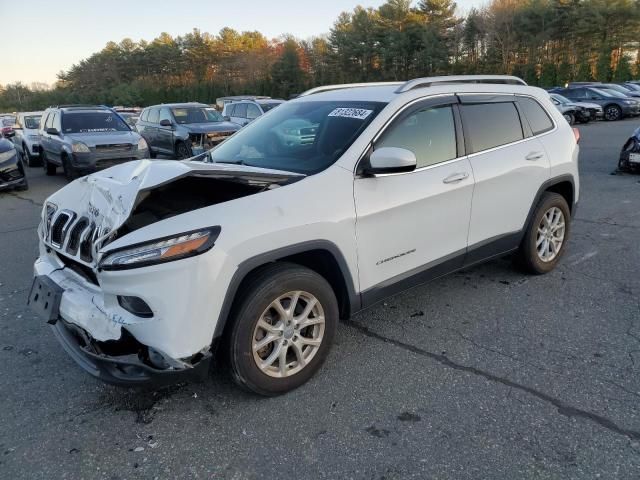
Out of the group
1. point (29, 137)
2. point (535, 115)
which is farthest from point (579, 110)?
point (29, 137)

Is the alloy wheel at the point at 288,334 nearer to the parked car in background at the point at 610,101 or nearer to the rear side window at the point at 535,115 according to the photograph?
the rear side window at the point at 535,115

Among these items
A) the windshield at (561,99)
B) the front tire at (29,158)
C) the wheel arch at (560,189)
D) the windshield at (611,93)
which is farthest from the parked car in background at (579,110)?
the front tire at (29,158)

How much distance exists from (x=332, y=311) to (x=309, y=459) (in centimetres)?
91

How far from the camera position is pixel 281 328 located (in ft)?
9.68

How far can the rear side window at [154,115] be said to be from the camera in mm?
14438

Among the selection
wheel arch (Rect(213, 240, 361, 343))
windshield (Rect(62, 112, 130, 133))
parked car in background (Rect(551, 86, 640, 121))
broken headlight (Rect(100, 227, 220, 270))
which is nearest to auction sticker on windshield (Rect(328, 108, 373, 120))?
wheel arch (Rect(213, 240, 361, 343))

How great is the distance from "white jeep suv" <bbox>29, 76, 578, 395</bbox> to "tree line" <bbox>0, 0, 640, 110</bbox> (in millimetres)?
44555

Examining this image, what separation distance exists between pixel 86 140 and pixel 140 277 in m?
10.0

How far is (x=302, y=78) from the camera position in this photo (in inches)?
2382

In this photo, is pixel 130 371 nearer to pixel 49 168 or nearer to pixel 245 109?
pixel 49 168

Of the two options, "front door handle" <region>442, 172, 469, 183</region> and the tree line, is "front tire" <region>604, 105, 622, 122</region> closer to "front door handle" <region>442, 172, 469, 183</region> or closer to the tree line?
the tree line

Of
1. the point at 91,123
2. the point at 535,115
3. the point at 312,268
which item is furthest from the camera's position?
the point at 91,123

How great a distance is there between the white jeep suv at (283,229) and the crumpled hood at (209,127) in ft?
29.4

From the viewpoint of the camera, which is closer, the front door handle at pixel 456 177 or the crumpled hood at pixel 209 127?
the front door handle at pixel 456 177
